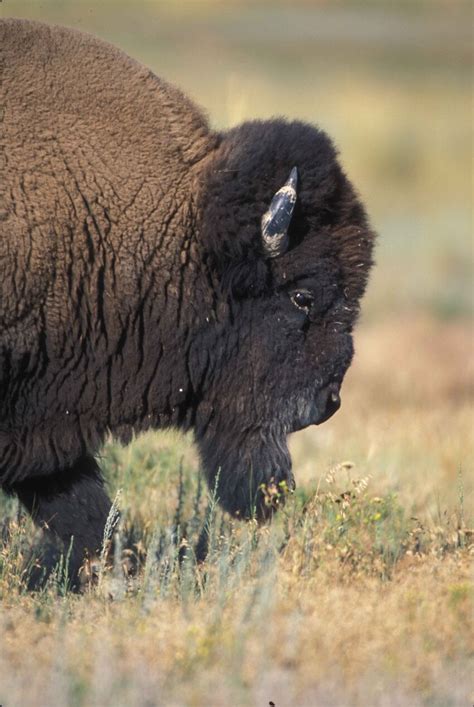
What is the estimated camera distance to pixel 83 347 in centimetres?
502

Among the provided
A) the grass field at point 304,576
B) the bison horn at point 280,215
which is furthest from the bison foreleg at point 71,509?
the bison horn at point 280,215

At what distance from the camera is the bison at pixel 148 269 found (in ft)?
15.9

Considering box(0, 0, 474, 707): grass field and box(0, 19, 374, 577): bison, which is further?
box(0, 19, 374, 577): bison

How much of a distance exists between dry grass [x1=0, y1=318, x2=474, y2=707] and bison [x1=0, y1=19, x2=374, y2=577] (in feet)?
1.67

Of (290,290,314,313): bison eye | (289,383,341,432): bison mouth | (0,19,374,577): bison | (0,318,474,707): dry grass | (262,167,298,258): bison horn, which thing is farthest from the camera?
(289,383,341,432): bison mouth

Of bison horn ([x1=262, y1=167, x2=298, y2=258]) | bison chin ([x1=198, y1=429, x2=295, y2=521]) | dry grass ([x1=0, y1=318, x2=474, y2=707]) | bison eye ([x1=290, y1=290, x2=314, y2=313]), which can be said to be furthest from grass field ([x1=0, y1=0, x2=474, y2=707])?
bison horn ([x1=262, y1=167, x2=298, y2=258])

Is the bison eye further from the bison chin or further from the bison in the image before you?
the bison chin

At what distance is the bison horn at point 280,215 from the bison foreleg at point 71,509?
1.31 metres

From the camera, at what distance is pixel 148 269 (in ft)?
16.5

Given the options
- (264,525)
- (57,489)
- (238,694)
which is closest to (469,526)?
(264,525)

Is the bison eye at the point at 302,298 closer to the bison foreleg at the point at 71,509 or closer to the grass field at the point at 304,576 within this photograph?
the grass field at the point at 304,576

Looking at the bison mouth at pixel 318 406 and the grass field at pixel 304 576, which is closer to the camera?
the grass field at pixel 304 576

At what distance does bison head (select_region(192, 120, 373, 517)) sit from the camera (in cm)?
505

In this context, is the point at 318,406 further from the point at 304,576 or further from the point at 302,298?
the point at 304,576
